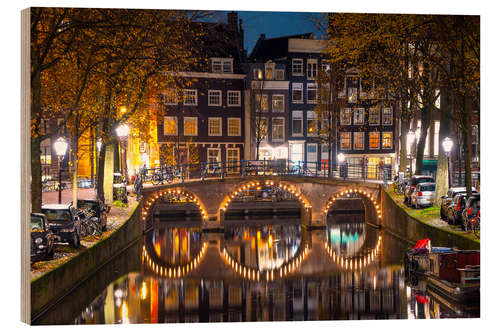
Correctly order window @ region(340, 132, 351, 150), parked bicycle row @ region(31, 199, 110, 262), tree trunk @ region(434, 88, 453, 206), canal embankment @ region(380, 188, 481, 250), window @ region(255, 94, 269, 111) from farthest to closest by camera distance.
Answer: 1. window @ region(255, 94, 269, 111)
2. window @ region(340, 132, 351, 150)
3. tree trunk @ region(434, 88, 453, 206)
4. canal embankment @ region(380, 188, 481, 250)
5. parked bicycle row @ region(31, 199, 110, 262)

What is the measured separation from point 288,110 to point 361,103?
5.81 metres

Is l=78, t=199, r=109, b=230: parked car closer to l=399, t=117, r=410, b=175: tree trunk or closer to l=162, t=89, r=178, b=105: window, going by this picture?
l=162, t=89, r=178, b=105: window

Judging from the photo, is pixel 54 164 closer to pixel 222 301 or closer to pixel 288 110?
pixel 288 110

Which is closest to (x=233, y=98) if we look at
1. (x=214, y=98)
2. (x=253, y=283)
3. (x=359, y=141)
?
(x=214, y=98)

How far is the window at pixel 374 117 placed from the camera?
861 inches

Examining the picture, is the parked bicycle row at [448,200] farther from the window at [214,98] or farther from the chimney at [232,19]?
the window at [214,98]

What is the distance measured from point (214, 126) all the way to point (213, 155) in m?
1.29

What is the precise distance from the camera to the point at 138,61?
1598 cm

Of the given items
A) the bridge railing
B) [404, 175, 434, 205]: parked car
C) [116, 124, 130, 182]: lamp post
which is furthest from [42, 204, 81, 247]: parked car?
[404, 175, 434, 205]: parked car

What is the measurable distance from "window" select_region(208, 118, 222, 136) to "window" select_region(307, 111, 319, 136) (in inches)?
143

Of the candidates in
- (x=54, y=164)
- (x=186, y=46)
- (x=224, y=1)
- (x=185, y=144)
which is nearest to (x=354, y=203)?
(x=185, y=144)

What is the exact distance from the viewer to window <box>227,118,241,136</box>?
1005 inches

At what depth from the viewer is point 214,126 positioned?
24781 mm

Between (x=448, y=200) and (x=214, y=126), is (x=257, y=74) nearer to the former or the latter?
(x=214, y=126)
